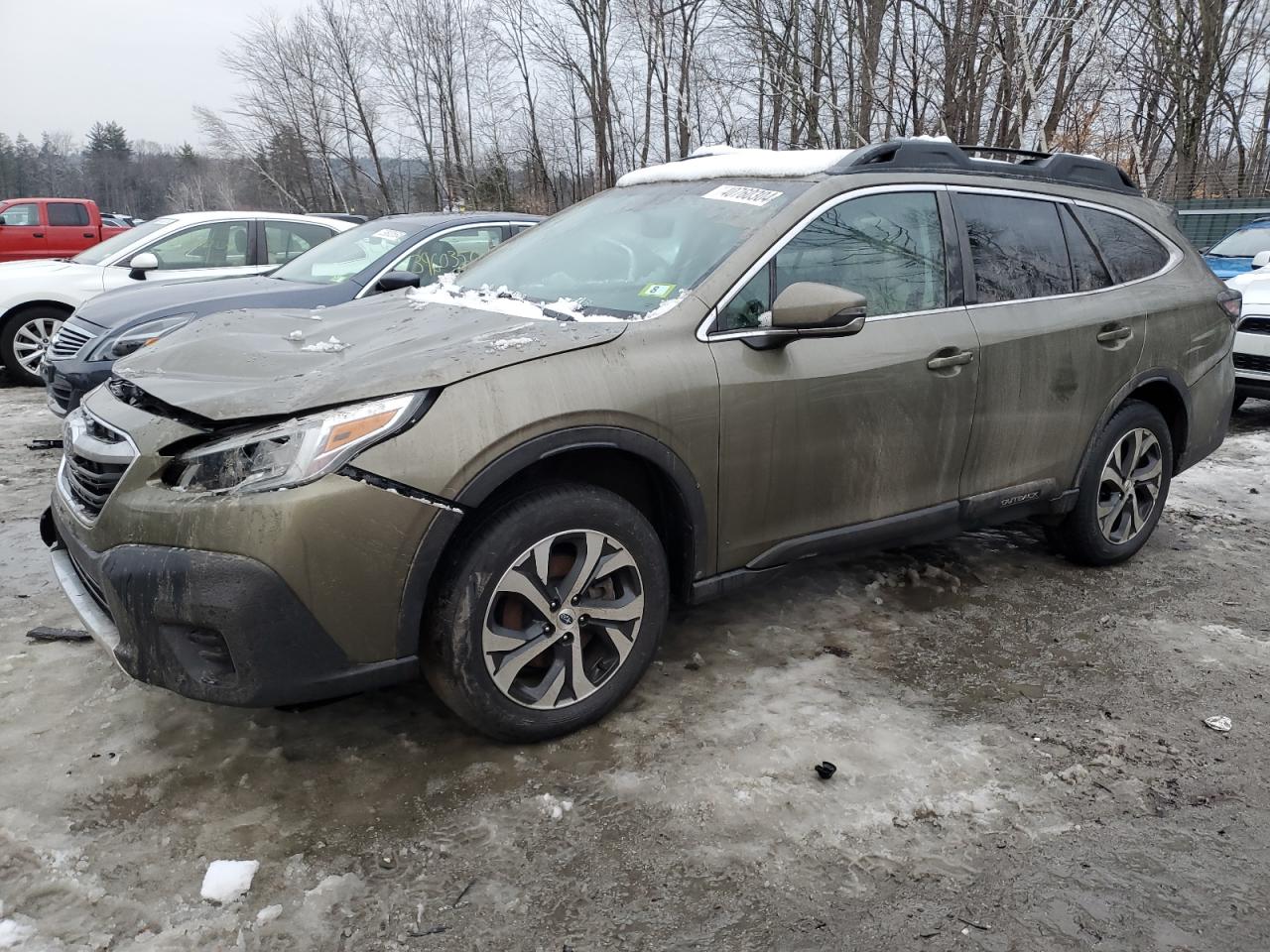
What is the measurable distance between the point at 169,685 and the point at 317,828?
1.73 feet

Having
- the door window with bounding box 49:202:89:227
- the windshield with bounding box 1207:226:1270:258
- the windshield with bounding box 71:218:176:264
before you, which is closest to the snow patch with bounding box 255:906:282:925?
the windshield with bounding box 71:218:176:264

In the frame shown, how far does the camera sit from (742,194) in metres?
3.30

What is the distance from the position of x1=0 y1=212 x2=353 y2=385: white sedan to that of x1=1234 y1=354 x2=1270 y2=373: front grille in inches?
311

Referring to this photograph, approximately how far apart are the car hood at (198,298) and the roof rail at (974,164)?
372 cm

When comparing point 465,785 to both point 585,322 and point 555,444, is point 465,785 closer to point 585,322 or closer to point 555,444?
point 555,444

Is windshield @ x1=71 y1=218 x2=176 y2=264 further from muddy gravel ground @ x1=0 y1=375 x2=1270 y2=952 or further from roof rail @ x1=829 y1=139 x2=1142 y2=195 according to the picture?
roof rail @ x1=829 y1=139 x2=1142 y2=195

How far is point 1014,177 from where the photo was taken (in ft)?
12.4

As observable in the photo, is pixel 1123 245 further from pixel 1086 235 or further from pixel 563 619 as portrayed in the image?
pixel 563 619

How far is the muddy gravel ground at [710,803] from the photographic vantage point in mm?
2080

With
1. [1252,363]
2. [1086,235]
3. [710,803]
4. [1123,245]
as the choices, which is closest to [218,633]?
[710,803]

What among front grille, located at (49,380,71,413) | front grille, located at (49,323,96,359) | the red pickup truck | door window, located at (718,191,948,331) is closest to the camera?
door window, located at (718,191,948,331)

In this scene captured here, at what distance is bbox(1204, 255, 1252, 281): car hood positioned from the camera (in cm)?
1029

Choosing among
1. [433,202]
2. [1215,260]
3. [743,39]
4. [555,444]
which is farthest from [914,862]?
[433,202]

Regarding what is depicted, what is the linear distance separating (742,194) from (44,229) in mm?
16502
